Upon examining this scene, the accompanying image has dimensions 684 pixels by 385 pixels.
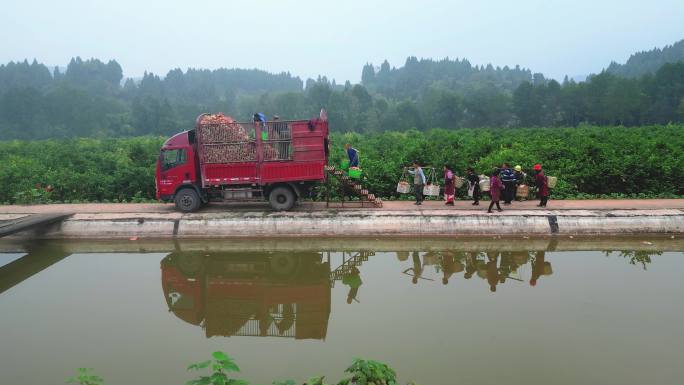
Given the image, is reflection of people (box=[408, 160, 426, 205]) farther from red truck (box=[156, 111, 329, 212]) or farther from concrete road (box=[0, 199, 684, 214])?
red truck (box=[156, 111, 329, 212])

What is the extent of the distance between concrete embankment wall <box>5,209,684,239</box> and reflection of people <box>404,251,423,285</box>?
140 cm

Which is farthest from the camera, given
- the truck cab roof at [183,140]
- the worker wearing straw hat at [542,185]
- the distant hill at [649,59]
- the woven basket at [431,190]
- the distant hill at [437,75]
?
the distant hill at [437,75]

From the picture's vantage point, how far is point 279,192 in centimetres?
1363

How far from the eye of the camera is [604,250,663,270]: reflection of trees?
10.7 m

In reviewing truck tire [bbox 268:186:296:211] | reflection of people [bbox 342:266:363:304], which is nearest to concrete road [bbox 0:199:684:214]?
truck tire [bbox 268:186:296:211]

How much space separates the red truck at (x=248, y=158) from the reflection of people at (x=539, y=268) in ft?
19.0

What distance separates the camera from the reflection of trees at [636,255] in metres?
10.7

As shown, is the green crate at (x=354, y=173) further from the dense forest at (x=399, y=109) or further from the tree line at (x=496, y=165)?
the dense forest at (x=399, y=109)

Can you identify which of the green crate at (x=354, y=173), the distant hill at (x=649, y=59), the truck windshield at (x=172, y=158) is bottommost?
the green crate at (x=354, y=173)

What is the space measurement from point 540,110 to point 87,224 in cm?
8022

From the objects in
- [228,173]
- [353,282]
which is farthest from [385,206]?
[353,282]

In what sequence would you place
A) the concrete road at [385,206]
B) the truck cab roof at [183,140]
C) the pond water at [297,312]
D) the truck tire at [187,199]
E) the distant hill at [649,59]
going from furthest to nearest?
the distant hill at [649,59] < the truck tire at [187,199] < the concrete road at [385,206] < the truck cab roof at [183,140] < the pond water at [297,312]

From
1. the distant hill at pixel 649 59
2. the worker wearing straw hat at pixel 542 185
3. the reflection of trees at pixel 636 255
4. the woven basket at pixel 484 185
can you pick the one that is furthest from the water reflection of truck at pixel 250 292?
the distant hill at pixel 649 59

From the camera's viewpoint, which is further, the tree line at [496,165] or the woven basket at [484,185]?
the tree line at [496,165]
